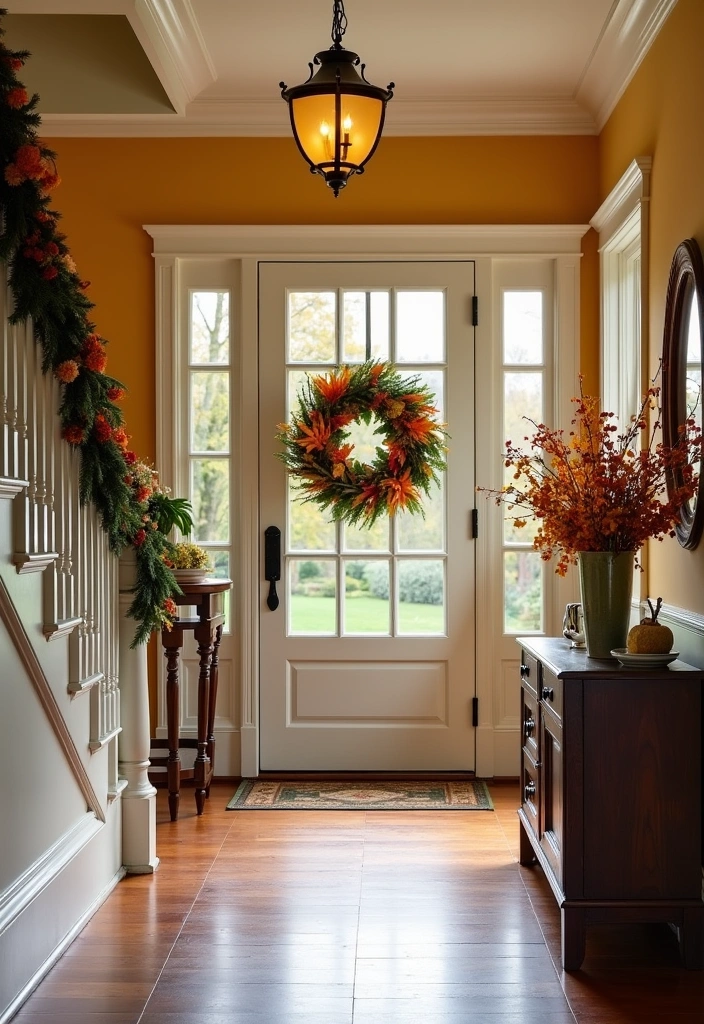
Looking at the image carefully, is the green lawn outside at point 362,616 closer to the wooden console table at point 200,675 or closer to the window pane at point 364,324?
the wooden console table at point 200,675

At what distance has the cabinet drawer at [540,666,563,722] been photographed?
292cm

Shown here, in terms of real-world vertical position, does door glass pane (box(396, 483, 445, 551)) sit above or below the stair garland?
below

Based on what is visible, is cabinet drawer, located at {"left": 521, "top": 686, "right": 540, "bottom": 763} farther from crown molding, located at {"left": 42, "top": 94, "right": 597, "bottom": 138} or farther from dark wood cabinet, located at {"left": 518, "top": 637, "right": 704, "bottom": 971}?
crown molding, located at {"left": 42, "top": 94, "right": 597, "bottom": 138}

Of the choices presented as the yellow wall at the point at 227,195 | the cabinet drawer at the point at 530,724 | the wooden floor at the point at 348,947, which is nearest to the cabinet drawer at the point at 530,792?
the cabinet drawer at the point at 530,724

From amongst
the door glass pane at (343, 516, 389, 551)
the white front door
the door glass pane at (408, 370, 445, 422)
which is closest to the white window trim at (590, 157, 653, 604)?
the white front door

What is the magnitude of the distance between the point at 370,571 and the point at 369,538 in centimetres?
15

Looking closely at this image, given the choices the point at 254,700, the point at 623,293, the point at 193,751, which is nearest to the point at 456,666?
the point at 254,700

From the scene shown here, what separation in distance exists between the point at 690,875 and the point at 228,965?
4.11 feet

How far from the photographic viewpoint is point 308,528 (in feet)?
16.1

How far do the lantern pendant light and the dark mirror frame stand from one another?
105cm

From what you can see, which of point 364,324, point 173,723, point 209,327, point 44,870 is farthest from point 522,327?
point 44,870

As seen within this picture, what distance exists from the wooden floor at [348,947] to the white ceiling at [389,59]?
3.02 m

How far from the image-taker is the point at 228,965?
9.26ft

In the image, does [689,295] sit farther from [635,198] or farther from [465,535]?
[465,535]
